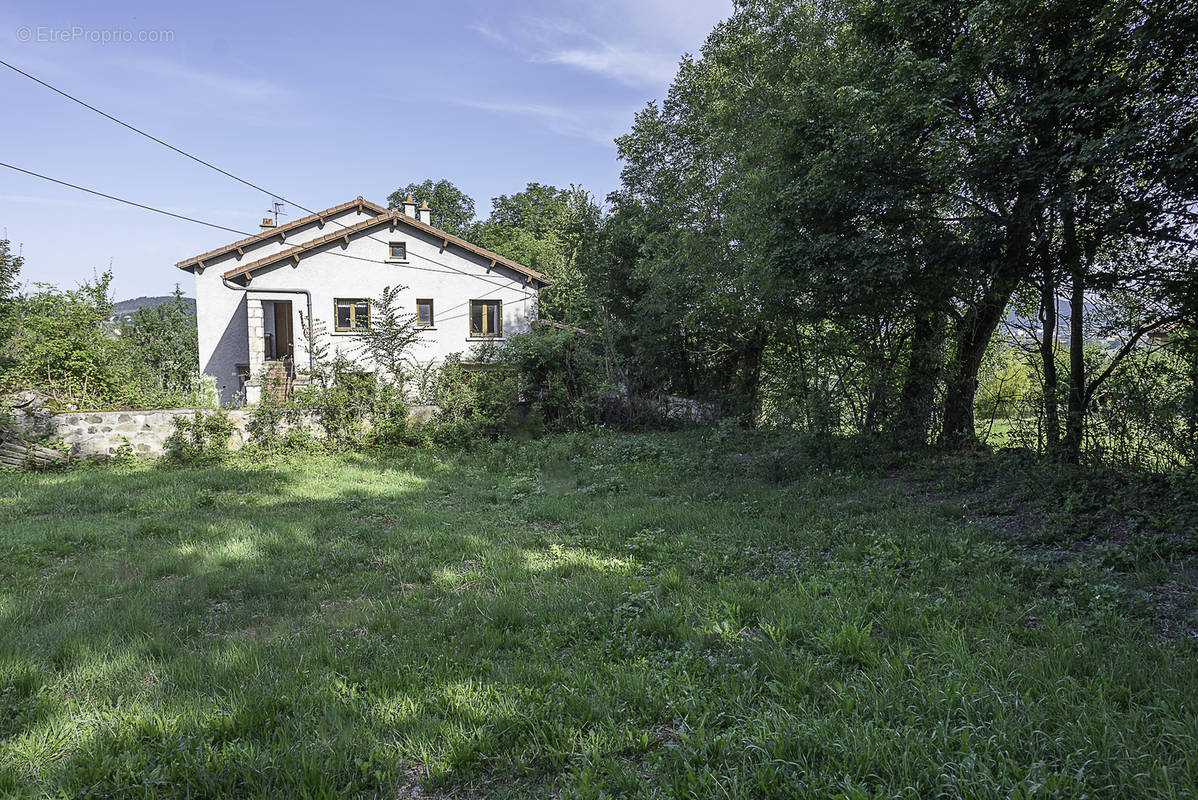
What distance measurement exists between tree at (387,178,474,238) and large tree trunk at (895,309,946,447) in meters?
40.0

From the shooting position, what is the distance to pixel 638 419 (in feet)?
48.9

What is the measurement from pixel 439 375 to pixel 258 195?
1063cm

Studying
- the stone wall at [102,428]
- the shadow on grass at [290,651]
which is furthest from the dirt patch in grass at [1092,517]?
the stone wall at [102,428]

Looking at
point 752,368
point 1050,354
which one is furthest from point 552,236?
point 1050,354

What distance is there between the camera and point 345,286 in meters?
19.3

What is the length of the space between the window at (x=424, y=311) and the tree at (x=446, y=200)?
25.3 meters

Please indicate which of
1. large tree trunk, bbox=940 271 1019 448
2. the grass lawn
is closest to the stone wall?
the grass lawn

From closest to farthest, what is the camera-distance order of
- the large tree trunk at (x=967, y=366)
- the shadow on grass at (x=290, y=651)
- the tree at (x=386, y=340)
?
the shadow on grass at (x=290, y=651) < the large tree trunk at (x=967, y=366) < the tree at (x=386, y=340)

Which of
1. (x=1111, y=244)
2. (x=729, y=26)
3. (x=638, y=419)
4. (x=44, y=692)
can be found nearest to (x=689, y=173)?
(x=729, y=26)

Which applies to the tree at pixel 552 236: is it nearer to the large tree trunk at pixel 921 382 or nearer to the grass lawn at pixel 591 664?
the large tree trunk at pixel 921 382

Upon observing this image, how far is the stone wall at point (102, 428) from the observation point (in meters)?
10.2

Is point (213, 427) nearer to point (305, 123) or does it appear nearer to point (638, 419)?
point (305, 123)

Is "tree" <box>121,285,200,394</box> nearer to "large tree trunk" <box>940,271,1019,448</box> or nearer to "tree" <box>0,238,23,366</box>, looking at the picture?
"tree" <box>0,238,23,366</box>

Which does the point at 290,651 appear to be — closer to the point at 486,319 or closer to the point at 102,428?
the point at 102,428
